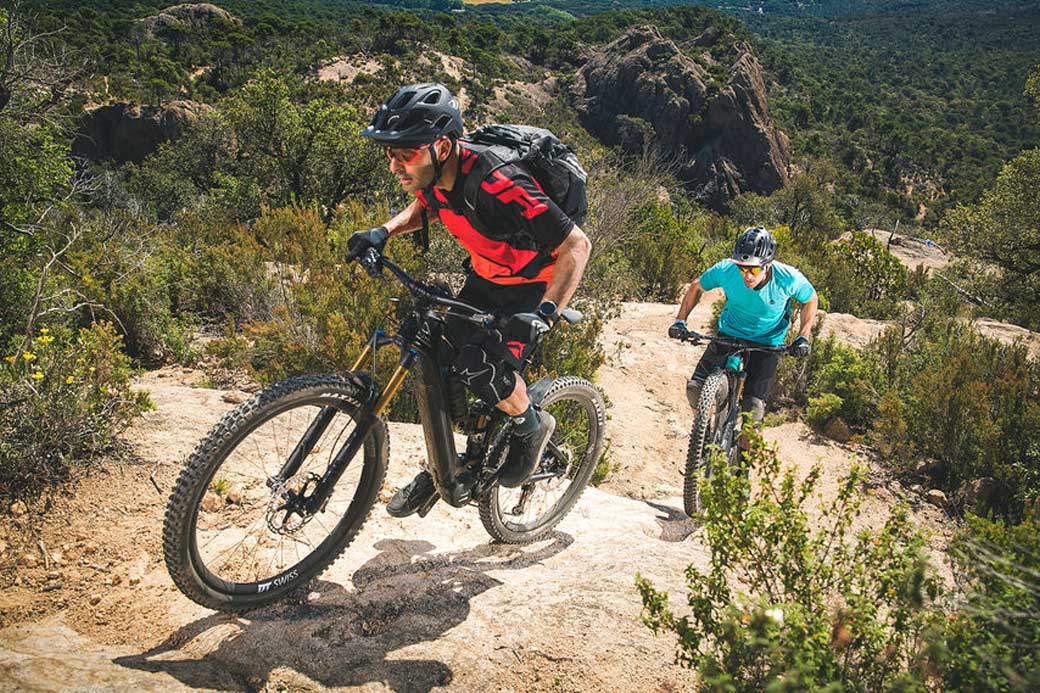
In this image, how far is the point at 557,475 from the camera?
12.9ft

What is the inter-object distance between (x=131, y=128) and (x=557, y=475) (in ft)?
213

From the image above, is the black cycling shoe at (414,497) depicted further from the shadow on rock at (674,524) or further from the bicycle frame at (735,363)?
the bicycle frame at (735,363)

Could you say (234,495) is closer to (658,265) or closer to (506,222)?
(506,222)

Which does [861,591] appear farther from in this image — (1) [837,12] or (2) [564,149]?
(1) [837,12]

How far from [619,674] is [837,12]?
242 metres

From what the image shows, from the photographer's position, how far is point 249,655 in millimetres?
2406

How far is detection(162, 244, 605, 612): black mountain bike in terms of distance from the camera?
2385mm

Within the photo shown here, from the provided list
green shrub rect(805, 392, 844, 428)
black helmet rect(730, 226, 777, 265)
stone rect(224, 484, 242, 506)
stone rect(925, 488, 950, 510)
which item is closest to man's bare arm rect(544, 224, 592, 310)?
stone rect(224, 484, 242, 506)

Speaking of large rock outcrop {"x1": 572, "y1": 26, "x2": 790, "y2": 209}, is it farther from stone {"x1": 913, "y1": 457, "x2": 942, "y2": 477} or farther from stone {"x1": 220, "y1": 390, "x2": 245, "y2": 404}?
stone {"x1": 220, "y1": 390, "x2": 245, "y2": 404}

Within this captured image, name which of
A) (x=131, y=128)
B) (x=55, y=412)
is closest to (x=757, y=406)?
(x=55, y=412)

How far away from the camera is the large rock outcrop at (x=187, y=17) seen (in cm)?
7750

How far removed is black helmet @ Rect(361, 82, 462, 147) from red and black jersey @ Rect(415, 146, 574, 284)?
217 millimetres

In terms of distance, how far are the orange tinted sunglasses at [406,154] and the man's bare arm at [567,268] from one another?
0.73m

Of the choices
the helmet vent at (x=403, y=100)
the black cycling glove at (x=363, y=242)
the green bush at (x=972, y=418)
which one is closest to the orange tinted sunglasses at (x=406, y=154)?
the helmet vent at (x=403, y=100)
